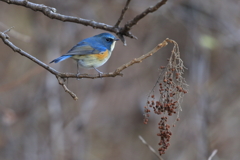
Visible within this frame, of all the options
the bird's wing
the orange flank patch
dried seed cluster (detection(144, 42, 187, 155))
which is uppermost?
the bird's wing

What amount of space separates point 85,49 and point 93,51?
0.33 ft

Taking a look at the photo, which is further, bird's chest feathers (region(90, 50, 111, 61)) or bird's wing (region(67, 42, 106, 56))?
bird's chest feathers (region(90, 50, 111, 61))

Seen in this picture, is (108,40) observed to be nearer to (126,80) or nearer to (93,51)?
(93,51)

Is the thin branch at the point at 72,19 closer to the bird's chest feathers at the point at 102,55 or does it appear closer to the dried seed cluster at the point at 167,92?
the dried seed cluster at the point at 167,92

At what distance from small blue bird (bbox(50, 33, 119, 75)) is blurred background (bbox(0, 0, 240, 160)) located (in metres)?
1.67

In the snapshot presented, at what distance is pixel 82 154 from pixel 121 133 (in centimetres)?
186

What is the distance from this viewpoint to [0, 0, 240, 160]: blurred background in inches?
218

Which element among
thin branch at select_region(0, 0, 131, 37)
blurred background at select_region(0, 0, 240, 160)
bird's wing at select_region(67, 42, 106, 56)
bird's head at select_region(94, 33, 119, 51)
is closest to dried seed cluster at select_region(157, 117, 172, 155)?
thin branch at select_region(0, 0, 131, 37)

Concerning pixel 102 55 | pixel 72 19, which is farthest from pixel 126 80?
pixel 72 19

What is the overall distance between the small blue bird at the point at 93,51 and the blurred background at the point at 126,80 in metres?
1.67

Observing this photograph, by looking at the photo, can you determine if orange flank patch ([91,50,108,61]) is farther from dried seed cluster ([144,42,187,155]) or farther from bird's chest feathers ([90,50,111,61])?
dried seed cluster ([144,42,187,155])

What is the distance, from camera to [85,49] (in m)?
3.73

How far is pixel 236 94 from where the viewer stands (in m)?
6.16

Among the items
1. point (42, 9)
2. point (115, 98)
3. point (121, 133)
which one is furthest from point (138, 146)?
point (42, 9)
